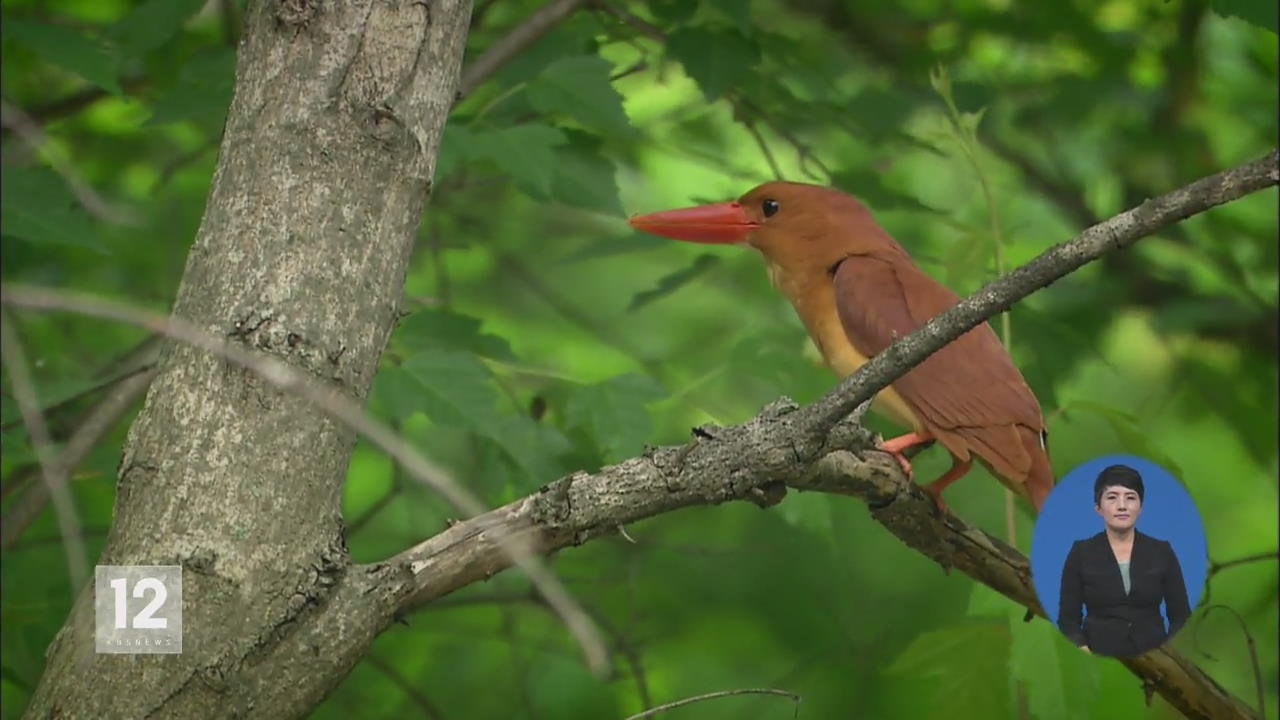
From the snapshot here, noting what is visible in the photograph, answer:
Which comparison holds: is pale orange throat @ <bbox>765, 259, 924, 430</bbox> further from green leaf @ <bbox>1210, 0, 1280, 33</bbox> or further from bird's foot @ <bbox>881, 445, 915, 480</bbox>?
green leaf @ <bbox>1210, 0, 1280, 33</bbox>

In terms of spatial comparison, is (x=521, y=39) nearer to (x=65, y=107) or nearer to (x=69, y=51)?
(x=69, y=51)

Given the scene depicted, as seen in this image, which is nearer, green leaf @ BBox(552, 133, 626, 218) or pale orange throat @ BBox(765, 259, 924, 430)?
pale orange throat @ BBox(765, 259, 924, 430)

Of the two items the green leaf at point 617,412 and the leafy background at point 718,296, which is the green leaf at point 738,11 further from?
the green leaf at point 617,412

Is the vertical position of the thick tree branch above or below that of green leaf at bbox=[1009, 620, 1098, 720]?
above

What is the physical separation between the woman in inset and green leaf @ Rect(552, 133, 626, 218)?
1325 millimetres

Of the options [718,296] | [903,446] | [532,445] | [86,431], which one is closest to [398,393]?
[532,445]

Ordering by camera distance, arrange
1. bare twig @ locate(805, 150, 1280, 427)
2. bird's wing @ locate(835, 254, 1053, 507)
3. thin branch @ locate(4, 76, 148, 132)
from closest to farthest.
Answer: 1. bare twig @ locate(805, 150, 1280, 427)
2. bird's wing @ locate(835, 254, 1053, 507)
3. thin branch @ locate(4, 76, 148, 132)

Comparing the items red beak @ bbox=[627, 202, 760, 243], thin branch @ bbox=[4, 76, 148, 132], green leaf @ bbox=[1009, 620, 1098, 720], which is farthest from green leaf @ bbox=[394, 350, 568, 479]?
thin branch @ bbox=[4, 76, 148, 132]

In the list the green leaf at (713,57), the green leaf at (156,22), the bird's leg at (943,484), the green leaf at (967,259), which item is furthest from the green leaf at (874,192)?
the green leaf at (156,22)

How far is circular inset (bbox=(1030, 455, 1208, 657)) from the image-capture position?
1.61 metres

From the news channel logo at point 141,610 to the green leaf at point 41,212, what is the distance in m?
1.04

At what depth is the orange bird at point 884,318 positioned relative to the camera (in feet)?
6.28

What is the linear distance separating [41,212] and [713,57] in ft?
4.19

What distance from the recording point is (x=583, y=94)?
2496 millimetres
